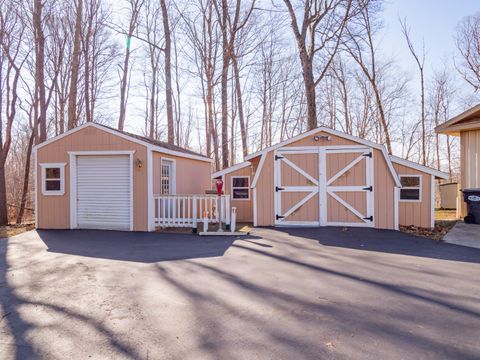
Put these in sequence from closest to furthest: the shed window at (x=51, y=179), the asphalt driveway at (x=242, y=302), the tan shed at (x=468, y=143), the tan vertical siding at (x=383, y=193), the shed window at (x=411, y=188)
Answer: the asphalt driveway at (x=242, y=302)
the tan vertical siding at (x=383, y=193)
the shed window at (x=411, y=188)
the shed window at (x=51, y=179)
the tan shed at (x=468, y=143)

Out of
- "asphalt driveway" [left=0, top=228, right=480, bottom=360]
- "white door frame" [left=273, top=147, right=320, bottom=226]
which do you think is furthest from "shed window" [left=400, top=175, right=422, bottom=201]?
"asphalt driveway" [left=0, top=228, right=480, bottom=360]

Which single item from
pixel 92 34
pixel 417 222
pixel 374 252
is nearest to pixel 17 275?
pixel 374 252

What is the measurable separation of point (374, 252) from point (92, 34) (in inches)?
686

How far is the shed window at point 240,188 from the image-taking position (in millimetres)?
11844

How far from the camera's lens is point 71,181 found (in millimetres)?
9711

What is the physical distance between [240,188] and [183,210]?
2904 mm

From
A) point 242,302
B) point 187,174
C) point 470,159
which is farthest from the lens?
point 187,174

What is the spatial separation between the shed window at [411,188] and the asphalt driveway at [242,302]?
290cm

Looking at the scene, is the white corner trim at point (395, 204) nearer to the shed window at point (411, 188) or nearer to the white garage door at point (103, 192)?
the shed window at point (411, 188)

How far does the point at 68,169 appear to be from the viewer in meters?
9.76

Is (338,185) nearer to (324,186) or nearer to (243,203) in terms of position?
(324,186)

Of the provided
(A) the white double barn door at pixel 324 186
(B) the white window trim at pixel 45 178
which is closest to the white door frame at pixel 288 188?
(A) the white double barn door at pixel 324 186

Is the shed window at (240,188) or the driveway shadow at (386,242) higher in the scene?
the shed window at (240,188)

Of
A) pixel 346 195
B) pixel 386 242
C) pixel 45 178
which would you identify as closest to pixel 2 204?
pixel 45 178
